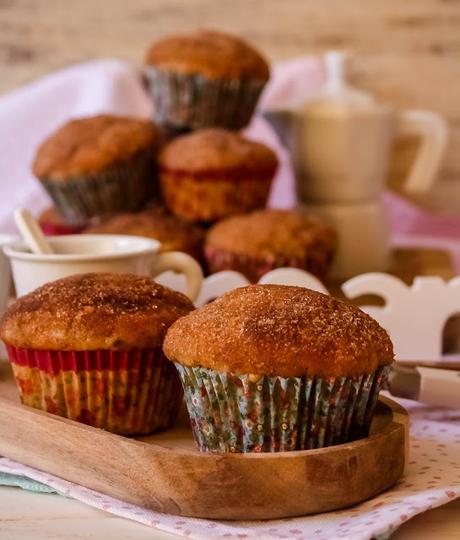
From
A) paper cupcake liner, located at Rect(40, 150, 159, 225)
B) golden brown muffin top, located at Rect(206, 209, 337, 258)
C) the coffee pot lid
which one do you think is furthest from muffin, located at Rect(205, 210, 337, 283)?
the coffee pot lid

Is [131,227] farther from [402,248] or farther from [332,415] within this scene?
[332,415]

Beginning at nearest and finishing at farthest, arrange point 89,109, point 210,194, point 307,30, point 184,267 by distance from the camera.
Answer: point 184,267
point 210,194
point 89,109
point 307,30

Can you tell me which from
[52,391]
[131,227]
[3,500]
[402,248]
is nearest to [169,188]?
[131,227]

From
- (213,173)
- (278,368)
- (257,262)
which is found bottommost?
(257,262)

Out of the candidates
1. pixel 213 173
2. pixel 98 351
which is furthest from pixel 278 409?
pixel 213 173

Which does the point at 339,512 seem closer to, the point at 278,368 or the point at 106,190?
the point at 278,368

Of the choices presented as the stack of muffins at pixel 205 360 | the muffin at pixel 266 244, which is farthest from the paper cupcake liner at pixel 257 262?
the stack of muffins at pixel 205 360

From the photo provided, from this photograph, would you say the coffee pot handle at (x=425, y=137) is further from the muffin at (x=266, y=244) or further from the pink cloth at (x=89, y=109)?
the muffin at (x=266, y=244)
